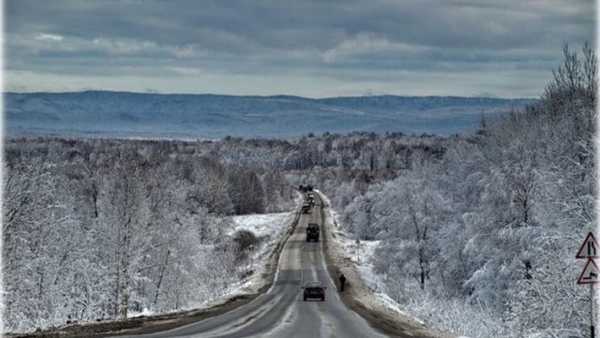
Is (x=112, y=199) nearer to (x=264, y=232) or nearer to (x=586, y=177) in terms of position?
(x=586, y=177)

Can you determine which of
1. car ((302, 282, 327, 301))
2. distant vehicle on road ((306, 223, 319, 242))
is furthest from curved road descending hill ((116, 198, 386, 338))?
distant vehicle on road ((306, 223, 319, 242))

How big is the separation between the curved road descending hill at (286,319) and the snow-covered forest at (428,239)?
4.43m

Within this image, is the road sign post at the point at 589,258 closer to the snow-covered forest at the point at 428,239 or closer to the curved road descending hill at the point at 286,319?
the snow-covered forest at the point at 428,239

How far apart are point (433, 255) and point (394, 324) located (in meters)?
38.6

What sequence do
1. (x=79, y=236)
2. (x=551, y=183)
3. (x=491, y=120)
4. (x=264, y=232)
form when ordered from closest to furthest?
(x=551, y=183) → (x=79, y=236) → (x=491, y=120) → (x=264, y=232)

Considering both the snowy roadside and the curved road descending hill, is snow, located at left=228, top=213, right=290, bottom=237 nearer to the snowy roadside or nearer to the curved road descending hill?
the snowy roadside

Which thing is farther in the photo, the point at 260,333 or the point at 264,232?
the point at 264,232

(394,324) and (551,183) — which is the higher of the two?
(551,183)

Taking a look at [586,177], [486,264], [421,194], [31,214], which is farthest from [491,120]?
[31,214]

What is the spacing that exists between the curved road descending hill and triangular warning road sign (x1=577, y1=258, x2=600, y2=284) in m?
8.98

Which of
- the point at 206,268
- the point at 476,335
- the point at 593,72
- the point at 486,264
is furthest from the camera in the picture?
the point at 206,268

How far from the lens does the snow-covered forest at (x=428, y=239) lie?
1371 inches

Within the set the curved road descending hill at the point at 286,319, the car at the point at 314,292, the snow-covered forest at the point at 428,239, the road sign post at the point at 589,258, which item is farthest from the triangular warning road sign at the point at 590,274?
the car at the point at 314,292

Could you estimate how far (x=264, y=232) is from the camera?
118m
